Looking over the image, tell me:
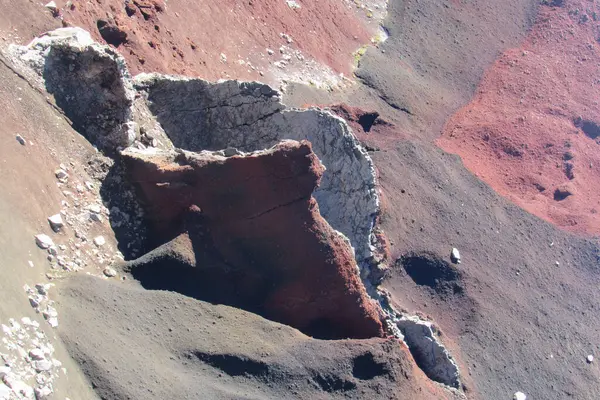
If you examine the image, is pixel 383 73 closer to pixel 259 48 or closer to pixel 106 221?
pixel 259 48

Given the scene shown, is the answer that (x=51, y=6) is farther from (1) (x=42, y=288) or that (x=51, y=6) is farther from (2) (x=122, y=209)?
(1) (x=42, y=288)

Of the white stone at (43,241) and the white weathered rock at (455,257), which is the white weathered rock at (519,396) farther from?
the white stone at (43,241)

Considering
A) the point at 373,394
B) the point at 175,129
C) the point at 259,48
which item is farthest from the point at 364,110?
the point at 373,394

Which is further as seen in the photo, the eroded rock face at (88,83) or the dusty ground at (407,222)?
the eroded rock face at (88,83)

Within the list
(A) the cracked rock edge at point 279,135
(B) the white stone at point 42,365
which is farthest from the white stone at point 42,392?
(A) the cracked rock edge at point 279,135

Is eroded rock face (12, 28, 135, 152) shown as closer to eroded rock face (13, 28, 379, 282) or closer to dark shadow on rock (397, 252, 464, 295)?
eroded rock face (13, 28, 379, 282)


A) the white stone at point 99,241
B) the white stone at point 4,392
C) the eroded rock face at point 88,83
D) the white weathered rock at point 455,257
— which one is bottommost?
the white weathered rock at point 455,257

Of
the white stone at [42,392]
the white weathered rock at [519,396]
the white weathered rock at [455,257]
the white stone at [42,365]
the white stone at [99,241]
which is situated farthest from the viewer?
the white weathered rock at [455,257]
